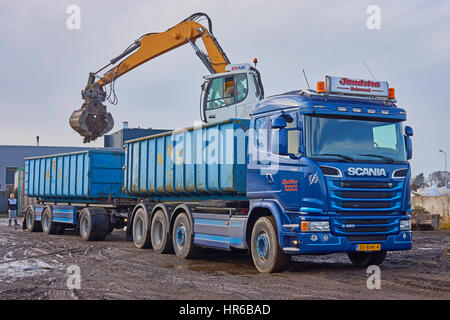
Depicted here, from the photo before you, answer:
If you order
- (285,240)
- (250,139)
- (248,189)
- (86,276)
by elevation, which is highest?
(250,139)

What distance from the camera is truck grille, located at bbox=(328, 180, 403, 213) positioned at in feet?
31.6

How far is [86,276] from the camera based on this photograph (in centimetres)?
1013

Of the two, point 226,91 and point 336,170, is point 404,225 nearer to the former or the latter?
point 336,170

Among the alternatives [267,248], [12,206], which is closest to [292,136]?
[267,248]

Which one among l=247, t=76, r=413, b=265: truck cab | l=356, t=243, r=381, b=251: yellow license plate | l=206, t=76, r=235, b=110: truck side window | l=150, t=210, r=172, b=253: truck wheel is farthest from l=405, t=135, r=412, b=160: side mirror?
l=150, t=210, r=172, b=253: truck wheel

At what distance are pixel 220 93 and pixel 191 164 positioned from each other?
2156 mm

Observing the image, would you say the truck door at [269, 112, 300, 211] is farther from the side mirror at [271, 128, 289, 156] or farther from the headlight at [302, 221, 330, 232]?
the headlight at [302, 221, 330, 232]

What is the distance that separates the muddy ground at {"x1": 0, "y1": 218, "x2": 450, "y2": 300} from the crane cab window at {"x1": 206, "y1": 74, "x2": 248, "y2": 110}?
12.0 ft

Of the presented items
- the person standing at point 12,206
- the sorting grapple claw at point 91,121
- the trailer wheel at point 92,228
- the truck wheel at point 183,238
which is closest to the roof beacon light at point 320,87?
the truck wheel at point 183,238

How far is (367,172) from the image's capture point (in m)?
9.73

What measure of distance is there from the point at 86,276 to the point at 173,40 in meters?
10.9

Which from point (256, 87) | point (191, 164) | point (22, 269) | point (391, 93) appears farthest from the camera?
point (256, 87)
